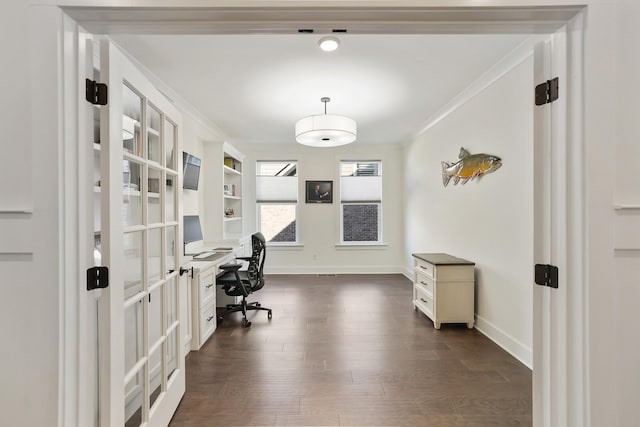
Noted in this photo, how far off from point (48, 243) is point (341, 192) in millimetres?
5207

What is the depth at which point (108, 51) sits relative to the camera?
116 cm

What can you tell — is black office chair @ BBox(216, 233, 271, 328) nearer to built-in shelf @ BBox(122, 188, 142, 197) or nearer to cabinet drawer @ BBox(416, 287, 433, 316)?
cabinet drawer @ BBox(416, 287, 433, 316)

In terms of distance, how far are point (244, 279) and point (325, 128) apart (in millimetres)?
1983

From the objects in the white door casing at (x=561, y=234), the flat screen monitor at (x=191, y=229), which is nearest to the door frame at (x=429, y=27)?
the white door casing at (x=561, y=234)

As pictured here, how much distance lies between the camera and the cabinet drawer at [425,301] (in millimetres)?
3395

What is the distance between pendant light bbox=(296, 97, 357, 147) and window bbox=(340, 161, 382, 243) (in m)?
2.55

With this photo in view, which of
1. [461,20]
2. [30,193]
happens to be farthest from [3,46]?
[461,20]

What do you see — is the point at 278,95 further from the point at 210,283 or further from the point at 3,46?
the point at 3,46

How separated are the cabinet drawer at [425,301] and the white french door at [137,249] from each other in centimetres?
260

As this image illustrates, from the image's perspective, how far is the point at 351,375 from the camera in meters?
2.33

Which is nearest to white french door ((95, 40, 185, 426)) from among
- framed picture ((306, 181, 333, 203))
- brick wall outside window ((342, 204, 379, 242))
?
framed picture ((306, 181, 333, 203))

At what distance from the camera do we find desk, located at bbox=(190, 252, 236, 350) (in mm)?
2818

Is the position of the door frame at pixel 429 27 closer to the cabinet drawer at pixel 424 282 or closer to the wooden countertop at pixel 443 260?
the wooden countertop at pixel 443 260

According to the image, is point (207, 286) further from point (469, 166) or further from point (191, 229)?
point (469, 166)
